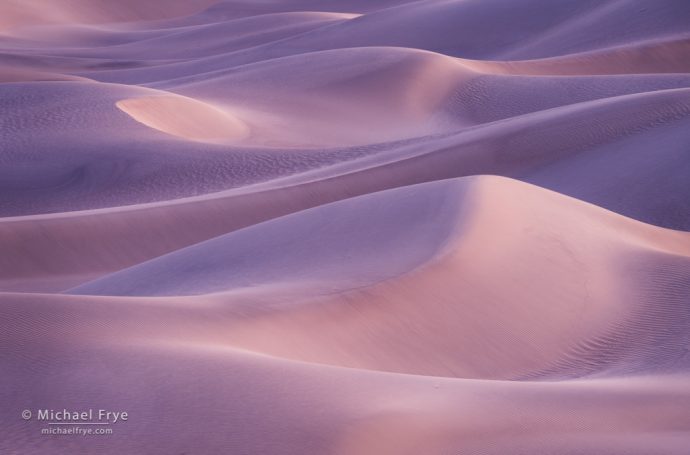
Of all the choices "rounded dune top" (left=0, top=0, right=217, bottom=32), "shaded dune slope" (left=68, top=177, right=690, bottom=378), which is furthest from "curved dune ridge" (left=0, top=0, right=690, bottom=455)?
"rounded dune top" (left=0, top=0, right=217, bottom=32)

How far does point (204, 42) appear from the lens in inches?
911

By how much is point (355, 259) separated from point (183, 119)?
23.4 feet

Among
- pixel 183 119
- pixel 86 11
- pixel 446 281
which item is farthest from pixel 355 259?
pixel 86 11

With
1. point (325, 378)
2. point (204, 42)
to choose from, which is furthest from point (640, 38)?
point (325, 378)

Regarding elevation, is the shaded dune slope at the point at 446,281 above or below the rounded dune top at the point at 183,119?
below

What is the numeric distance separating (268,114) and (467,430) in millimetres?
10071

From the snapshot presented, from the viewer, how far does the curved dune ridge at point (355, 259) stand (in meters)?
3.06

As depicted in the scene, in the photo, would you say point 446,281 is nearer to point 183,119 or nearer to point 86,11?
point 183,119

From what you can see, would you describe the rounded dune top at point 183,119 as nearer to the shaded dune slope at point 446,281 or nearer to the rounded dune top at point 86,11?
the shaded dune slope at point 446,281

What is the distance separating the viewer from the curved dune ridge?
3059 mm

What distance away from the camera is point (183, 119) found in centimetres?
1191

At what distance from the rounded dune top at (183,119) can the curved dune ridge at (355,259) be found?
0.13 feet

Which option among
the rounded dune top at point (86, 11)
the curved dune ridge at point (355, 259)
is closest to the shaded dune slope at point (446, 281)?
the curved dune ridge at point (355, 259)

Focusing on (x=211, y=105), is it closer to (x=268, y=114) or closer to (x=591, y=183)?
(x=268, y=114)
